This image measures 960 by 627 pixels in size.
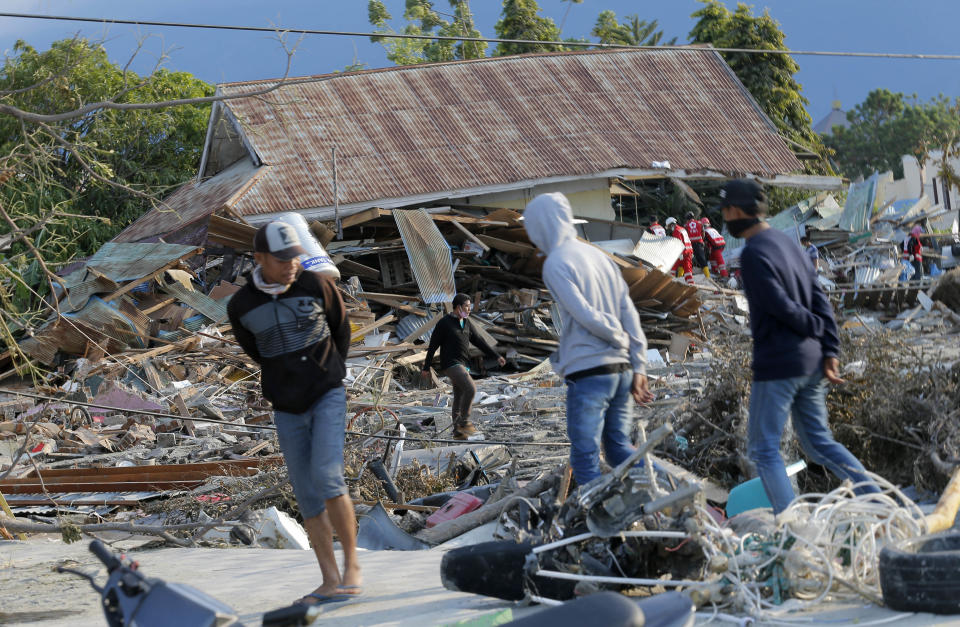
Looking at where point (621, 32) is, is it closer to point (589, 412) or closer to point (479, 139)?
point (479, 139)

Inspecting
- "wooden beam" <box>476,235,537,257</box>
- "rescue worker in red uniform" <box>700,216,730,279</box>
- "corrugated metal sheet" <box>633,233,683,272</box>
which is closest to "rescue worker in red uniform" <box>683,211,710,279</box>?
"rescue worker in red uniform" <box>700,216,730,279</box>

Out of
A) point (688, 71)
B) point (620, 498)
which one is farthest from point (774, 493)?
point (688, 71)

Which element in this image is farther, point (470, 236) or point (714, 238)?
point (714, 238)

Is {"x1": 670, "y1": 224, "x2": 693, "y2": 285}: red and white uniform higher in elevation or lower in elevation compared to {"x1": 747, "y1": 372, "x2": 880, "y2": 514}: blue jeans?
higher

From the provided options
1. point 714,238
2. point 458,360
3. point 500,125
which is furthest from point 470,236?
point 458,360

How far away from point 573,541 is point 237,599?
6.00 feet

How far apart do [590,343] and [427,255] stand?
14.8 meters

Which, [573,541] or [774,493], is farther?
[774,493]

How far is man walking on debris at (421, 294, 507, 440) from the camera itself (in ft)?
38.1

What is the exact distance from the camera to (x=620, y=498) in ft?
14.1

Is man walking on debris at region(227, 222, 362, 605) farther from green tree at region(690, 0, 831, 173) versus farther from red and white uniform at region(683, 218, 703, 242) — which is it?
green tree at region(690, 0, 831, 173)

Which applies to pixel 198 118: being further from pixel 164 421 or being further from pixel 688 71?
pixel 164 421

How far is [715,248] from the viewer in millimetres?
24062

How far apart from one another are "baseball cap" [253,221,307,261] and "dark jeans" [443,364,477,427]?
22.3ft
